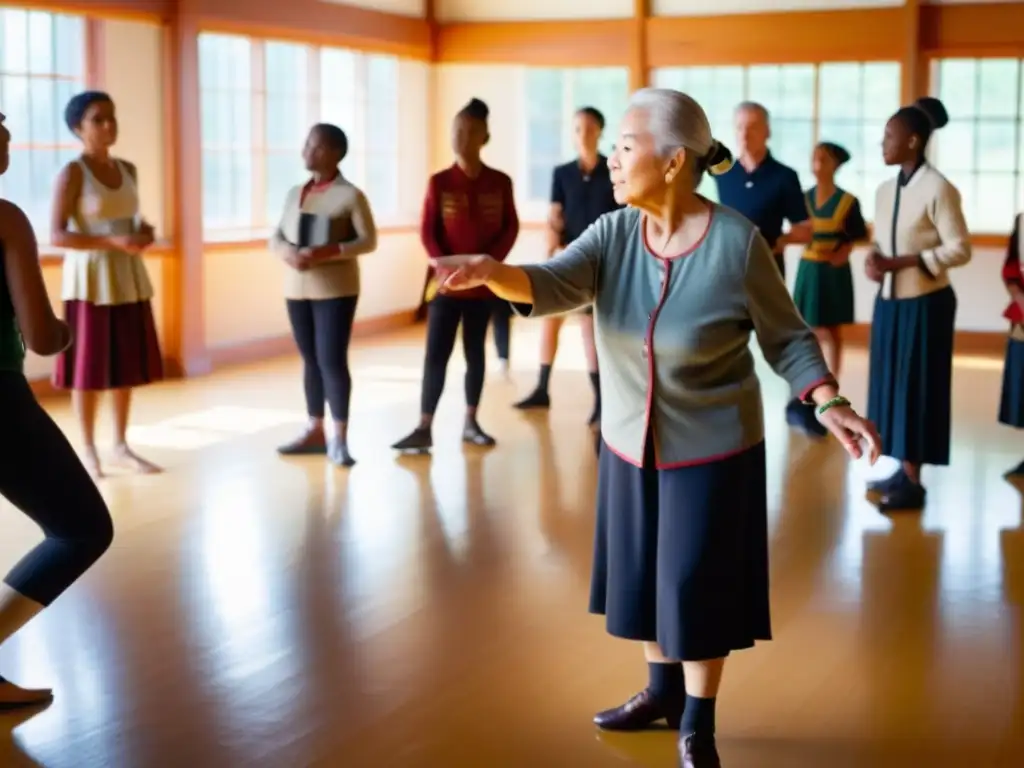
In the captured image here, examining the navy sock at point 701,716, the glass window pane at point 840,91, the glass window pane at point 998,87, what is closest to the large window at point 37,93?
the glass window pane at point 840,91

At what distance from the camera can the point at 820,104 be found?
10.9 m

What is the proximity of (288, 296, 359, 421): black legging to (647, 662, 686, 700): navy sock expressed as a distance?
3053 mm

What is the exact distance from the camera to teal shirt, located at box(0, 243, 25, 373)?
3334mm

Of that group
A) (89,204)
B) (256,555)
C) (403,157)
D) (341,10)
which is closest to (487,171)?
(89,204)

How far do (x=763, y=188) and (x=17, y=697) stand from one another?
4.14 meters

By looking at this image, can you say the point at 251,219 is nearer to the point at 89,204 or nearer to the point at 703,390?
the point at 89,204

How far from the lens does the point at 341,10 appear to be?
406 inches

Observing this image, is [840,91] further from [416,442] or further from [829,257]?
[416,442]

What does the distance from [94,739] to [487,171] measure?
368 cm

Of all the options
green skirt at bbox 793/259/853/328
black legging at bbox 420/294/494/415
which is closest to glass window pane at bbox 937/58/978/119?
green skirt at bbox 793/259/853/328

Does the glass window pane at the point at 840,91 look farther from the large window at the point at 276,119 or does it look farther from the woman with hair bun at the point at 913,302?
the woman with hair bun at the point at 913,302

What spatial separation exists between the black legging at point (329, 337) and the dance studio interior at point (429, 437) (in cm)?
3

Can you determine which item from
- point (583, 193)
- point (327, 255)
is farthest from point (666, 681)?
point (583, 193)

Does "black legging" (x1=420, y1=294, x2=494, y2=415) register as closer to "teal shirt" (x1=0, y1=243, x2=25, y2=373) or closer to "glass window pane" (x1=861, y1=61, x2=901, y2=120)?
"teal shirt" (x1=0, y1=243, x2=25, y2=373)
